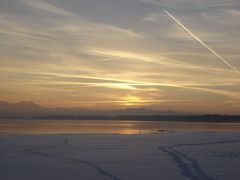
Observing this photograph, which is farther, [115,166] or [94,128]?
[94,128]

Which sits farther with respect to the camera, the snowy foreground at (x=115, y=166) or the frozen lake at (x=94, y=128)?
the frozen lake at (x=94, y=128)

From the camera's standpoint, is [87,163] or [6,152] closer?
[87,163]

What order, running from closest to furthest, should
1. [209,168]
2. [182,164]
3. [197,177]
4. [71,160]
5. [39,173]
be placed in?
[197,177] → [39,173] → [209,168] → [182,164] → [71,160]

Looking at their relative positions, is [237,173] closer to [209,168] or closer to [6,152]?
[209,168]

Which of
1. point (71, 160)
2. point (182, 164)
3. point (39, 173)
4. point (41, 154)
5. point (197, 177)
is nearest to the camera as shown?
point (197, 177)

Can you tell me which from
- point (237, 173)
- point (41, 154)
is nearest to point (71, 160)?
point (41, 154)

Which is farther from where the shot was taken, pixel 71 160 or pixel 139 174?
pixel 71 160

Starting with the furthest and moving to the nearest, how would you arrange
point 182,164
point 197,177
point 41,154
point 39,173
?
point 41,154, point 182,164, point 39,173, point 197,177

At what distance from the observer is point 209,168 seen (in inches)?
509

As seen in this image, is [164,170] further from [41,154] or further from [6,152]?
[6,152]

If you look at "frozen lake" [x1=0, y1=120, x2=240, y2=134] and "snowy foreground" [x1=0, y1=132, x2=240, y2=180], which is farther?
"frozen lake" [x1=0, y1=120, x2=240, y2=134]

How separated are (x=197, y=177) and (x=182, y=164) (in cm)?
267


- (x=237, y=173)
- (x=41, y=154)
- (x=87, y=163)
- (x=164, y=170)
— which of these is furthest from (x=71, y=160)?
(x=237, y=173)

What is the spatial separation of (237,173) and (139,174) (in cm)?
272
